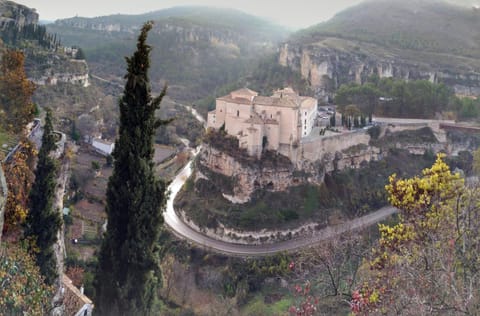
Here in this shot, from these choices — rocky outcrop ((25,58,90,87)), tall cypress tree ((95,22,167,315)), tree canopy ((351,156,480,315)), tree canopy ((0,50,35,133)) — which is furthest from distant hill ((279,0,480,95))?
tree canopy ((351,156,480,315))

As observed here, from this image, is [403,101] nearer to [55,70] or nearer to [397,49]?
[397,49]

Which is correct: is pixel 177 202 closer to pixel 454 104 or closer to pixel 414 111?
pixel 414 111

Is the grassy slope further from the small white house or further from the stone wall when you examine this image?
the small white house

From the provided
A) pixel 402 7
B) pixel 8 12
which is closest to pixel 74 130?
pixel 8 12

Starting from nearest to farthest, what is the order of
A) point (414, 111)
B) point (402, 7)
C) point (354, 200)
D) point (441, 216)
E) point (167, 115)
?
point (441, 216), point (354, 200), point (414, 111), point (167, 115), point (402, 7)

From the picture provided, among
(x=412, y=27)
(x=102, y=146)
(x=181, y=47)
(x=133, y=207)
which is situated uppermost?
(x=412, y=27)

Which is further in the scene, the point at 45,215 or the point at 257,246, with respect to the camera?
the point at 257,246

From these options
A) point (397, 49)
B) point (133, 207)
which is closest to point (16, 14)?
point (133, 207)
